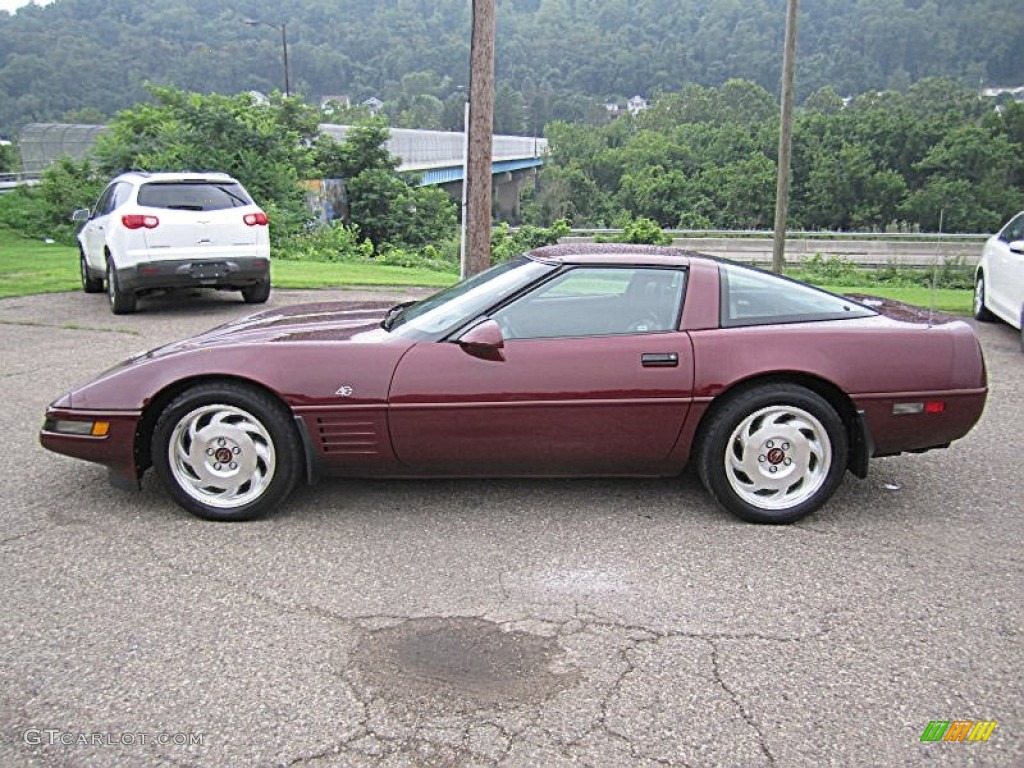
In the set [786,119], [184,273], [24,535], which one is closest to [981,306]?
[786,119]

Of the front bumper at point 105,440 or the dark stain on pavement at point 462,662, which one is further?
the front bumper at point 105,440

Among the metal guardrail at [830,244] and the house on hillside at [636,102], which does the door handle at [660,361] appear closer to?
the metal guardrail at [830,244]

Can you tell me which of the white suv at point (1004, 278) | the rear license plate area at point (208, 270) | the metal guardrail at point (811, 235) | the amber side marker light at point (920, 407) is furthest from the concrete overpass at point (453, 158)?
the amber side marker light at point (920, 407)

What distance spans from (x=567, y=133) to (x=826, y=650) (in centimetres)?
8941

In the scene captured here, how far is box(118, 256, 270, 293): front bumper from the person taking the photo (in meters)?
10.4

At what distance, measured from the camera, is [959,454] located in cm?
573

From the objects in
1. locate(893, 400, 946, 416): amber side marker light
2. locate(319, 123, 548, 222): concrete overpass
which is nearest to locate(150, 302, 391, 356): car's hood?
locate(893, 400, 946, 416): amber side marker light

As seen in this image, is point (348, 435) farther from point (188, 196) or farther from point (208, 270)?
point (188, 196)

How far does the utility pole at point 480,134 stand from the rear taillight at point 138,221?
12.0ft

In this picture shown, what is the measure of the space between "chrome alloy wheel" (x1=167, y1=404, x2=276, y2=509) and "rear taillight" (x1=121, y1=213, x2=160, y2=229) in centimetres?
659

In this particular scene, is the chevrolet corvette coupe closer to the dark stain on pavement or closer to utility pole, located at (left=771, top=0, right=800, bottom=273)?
the dark stain on pavement

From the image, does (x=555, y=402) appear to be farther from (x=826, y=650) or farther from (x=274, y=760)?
(x=274, y=760)

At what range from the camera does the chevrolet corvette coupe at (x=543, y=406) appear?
14.6ft

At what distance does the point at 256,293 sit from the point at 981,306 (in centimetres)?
848
